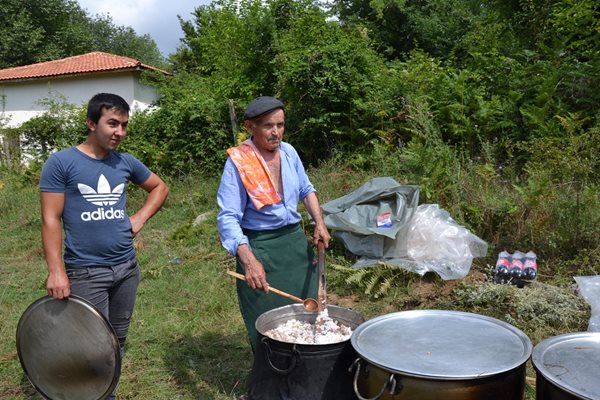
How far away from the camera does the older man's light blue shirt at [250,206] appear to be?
3.03 m

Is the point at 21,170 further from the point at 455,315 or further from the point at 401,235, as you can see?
the point at 455,315

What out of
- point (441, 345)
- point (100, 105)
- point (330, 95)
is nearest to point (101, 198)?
point (100, 105)

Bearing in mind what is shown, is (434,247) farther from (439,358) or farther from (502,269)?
(439,358)

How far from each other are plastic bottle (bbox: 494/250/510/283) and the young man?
3.39 meters

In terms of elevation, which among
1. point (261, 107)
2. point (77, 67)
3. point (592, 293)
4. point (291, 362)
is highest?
point (77, 67)

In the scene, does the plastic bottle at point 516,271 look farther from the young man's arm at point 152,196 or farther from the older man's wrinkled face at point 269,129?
the young man's arm at point 152,196

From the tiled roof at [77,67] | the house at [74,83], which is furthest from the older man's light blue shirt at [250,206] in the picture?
the tiled roof at [77,67]

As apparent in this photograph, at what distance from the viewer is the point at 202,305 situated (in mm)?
5320

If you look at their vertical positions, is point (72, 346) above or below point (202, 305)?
above

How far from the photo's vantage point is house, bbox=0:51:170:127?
2327 centimetres

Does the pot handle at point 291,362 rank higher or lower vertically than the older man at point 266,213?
lower

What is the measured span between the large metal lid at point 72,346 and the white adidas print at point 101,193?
1.82 ft

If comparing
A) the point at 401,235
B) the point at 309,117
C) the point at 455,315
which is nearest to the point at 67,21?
the point at 309,117

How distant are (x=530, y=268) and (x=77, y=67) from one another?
78.7 feet
